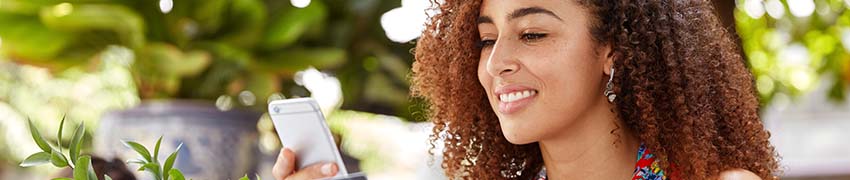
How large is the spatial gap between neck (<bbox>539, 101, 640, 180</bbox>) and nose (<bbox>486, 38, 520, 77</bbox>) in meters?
0.12

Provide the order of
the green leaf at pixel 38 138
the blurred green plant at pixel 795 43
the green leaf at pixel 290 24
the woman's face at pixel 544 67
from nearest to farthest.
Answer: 1. the green leaf at pixel 38 138
2. the woman's face at pixel 544 67
3. the blurred green plant at pixel 795 43
4. the green leaf at pixel 290 24

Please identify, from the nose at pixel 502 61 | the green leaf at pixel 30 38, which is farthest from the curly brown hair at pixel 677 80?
the green leaf at pixel 30 38

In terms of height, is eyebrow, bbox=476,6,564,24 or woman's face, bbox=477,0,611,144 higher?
eyebrow, bbox=476,6,564,24

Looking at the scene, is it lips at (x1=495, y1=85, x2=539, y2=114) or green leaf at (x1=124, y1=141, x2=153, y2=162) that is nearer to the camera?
green leaf at (x1=124, y1=141, x2=153, y2=162)

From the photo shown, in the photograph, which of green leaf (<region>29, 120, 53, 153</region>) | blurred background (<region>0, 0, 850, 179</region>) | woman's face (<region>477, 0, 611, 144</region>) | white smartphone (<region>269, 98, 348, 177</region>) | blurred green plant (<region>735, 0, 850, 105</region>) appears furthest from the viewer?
blurred background (<region>0, 0, 850, 179</region>)

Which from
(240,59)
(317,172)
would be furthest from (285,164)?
(240,59)

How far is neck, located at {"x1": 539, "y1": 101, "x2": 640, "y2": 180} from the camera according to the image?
172 centimetres

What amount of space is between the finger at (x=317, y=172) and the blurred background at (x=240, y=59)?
1.11 m

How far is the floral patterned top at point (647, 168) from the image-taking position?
1.73 meters

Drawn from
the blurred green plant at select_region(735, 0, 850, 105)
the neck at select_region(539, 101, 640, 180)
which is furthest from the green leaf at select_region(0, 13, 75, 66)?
the neck at select_region(539, 101, 640, 180)

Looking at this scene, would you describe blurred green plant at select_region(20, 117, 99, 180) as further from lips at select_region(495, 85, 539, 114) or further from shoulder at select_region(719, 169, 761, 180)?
shoulder at select_region(719, 169, 761, 180)

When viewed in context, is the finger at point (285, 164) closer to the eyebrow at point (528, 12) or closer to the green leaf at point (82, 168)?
the eyebrow at point (528, 12)

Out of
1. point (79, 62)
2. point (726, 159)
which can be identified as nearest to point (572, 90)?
point (726, 159)

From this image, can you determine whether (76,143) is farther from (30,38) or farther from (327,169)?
(30,38)
